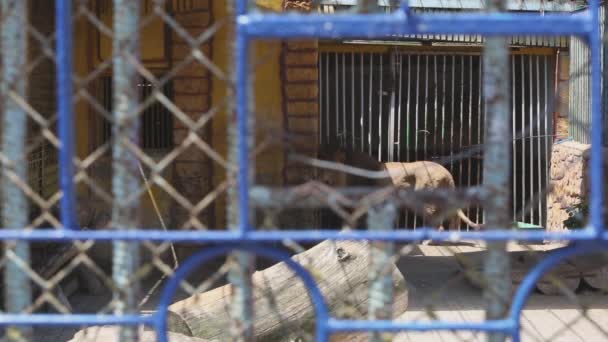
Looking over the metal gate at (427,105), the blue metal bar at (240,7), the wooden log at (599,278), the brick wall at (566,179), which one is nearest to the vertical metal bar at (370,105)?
the metal gate at (427,105)

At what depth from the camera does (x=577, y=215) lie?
6.44m

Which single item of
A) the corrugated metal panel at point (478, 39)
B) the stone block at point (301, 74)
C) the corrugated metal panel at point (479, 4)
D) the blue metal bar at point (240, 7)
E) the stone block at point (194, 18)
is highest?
the corrugated metal panel at point (479, 4)

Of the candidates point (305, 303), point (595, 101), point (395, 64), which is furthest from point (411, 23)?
point (395, 64)

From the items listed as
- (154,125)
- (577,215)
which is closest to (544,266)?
(577,215)

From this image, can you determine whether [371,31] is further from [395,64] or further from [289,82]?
[395,64]

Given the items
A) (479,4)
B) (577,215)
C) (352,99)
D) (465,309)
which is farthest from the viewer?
(352,99)

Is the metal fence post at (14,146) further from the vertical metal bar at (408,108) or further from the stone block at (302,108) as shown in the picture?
the vertical metal bar at (408,108)

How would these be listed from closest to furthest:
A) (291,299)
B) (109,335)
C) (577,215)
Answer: (109,335) → (291,299) → (577,215)

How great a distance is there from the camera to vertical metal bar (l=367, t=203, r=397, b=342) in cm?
139

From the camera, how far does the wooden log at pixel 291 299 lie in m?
3.80

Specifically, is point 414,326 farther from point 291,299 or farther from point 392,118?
point 392,118

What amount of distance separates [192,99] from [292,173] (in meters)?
1.09

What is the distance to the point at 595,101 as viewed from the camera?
1.33 m

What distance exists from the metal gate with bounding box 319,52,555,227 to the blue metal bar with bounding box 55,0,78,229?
251 inches
